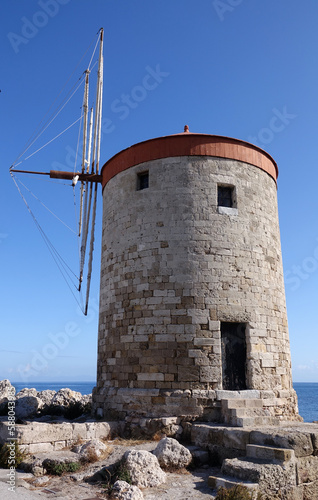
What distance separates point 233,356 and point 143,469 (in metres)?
3.80

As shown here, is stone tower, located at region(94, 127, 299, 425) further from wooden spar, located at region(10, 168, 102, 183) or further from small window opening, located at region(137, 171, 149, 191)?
wooden spar, located at region(10, 168, 102, 183)

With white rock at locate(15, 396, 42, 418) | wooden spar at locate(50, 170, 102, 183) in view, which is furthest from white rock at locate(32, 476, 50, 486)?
wooden spar at locate(50, 170, 102, 183)

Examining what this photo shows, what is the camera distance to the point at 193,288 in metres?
9.61

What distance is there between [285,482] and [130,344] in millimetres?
4797

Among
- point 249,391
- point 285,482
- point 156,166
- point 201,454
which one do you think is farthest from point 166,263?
point 285,482

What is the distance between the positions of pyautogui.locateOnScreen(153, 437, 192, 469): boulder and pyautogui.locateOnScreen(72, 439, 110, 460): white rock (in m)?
1.01

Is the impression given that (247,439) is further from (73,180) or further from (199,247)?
(73,180)

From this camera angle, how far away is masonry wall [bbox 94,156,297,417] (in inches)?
365

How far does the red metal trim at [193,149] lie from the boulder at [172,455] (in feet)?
22.4

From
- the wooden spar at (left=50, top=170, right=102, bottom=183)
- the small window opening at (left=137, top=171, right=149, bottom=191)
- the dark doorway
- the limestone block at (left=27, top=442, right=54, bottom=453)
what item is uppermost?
the wooden spar at (left=50, top=170, right=102, bottom=183)

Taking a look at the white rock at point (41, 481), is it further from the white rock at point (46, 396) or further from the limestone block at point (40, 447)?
the white rock at point (46, 396)

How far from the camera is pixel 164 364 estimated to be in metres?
9.33

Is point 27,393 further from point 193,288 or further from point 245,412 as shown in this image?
point 245,412

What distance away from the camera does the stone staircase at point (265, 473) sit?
5.75 meters
